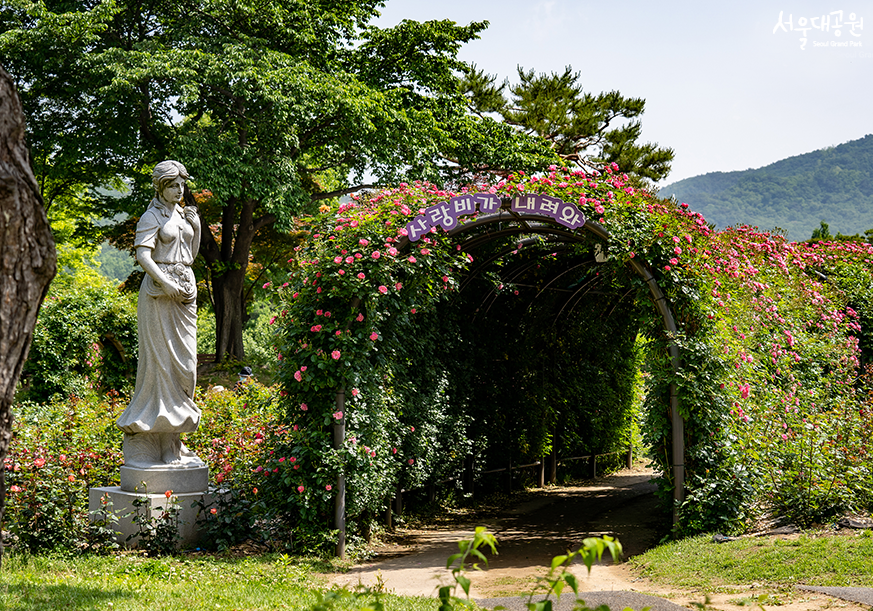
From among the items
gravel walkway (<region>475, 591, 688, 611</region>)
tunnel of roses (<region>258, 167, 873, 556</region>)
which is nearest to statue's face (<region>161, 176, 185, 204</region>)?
tunnel of roses (<region>258, 167, 873, 556</region>)

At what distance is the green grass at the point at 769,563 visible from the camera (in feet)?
16.0

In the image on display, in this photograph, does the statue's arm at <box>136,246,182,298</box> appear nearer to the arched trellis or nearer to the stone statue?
the stone statue

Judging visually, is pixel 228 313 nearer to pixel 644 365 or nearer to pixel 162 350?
pixel 162 350

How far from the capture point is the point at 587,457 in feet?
41.4

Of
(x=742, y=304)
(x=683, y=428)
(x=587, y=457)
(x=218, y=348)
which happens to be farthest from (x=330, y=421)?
(x=218, y=348)

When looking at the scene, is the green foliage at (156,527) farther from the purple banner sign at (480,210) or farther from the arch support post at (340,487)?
the purple banner sign at (480,210)

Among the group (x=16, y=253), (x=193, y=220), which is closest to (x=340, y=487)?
(x=193, y=220)

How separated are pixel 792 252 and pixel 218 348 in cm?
1335

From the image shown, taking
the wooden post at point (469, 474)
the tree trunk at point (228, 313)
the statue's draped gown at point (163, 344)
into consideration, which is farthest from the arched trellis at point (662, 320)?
the tree trunk at point (228, 313)

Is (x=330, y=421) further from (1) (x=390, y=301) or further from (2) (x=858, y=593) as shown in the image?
(2) (x=858, y=593)

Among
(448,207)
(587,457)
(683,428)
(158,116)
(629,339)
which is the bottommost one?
(587,457)

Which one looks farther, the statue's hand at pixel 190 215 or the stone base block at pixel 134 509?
the statue's hand at pixel 190 215

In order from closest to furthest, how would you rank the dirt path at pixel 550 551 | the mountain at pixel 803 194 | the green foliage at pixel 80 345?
1. the dirt path at pixel 550 551
2. the green foliage at pixel 80 345
3. the mountain at pixel 803 194

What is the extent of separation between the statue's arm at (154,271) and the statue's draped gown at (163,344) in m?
0.04
